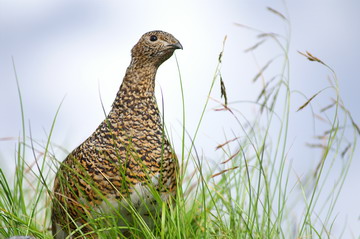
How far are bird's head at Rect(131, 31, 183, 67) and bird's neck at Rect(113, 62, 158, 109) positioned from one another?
0.06 m

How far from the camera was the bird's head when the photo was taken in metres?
4.45

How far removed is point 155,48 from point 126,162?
3.42 ft

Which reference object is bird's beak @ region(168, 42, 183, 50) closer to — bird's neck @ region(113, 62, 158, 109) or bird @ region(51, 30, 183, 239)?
bird @ region(51, 30, 183, 239)

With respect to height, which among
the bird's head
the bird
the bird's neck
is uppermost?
the bird's head

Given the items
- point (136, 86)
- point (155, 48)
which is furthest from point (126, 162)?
point (155, 48)

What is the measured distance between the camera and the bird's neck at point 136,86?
4285mm

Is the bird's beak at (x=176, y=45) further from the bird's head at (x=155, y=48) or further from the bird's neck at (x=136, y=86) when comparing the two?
the bird's neck at (x=136, y=86)

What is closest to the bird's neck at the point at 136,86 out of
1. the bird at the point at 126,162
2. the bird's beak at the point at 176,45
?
the bird at the point at 126,162

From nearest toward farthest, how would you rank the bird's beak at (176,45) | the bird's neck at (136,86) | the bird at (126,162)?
1. the bird at (126,162)
2. the bird's neck at (136,86)
3. the bird's beak at (176,45)

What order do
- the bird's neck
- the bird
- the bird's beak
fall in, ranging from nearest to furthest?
the bird → the bird's neck → the bird's beak

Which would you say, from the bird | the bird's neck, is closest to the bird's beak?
the bird

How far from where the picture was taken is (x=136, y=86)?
14.2ft

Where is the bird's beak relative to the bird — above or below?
above

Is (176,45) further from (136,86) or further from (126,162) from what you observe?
(126,162)
